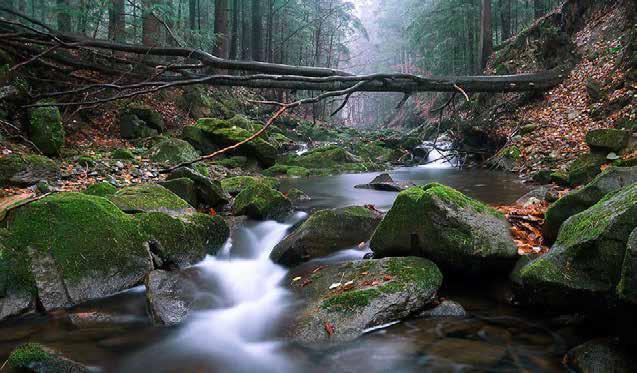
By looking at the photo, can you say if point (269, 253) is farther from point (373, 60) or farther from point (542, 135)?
point (373, 60)

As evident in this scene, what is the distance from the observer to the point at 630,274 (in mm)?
2516

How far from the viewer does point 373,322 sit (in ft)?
12.5

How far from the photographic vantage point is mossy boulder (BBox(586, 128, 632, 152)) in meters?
7.75

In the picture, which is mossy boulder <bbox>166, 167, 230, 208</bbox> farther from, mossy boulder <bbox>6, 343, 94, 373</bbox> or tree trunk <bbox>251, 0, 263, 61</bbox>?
tree trunk <bbox>251, 0, 263, 61</bbox>

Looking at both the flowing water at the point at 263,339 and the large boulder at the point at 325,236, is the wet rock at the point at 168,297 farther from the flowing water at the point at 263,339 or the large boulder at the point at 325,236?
the large boulder at the point at 325,236

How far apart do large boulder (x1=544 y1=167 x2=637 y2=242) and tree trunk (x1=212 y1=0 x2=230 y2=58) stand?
14737 mm

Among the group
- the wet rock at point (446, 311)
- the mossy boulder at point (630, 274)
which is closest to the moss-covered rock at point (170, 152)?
the wet rock at point (446, 311)

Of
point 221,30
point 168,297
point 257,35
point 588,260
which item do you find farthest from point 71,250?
point 257,35

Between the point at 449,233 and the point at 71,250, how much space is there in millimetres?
3872

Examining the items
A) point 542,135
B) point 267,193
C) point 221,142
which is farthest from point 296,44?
point 267,193

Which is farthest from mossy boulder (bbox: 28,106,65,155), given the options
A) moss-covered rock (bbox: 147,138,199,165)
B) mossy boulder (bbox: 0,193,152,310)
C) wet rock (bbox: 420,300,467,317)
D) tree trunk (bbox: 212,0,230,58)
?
tree trunk (bbox: 212,0,230,58)

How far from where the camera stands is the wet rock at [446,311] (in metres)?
3.99

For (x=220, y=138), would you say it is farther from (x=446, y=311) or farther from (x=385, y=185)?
(x=446, y=311)

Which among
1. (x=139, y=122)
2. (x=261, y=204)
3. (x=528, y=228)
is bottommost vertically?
(x=261, y=204)
